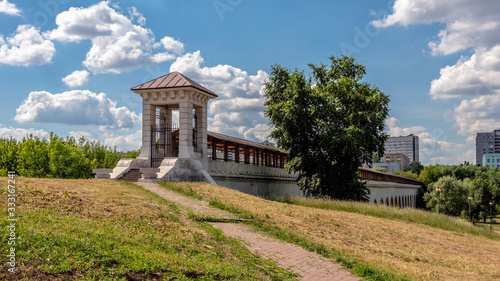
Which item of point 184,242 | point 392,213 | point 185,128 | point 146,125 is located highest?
point 146,125

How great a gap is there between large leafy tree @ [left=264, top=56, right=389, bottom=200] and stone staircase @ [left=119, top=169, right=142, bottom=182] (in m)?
11.9

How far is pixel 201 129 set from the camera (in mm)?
24500

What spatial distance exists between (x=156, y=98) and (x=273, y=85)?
11.9m

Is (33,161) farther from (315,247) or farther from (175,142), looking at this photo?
(315,247)

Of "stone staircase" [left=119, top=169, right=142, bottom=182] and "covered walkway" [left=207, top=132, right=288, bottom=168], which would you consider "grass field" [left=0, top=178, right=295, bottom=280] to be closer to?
"stone staircase" [left=119, top=169, right=142, bottom=182]

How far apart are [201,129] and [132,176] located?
5128mm

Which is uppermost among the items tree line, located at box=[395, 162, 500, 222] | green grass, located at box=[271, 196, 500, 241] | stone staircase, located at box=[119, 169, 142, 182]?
stone staircase, located at box=[119, 169, 142, 182]

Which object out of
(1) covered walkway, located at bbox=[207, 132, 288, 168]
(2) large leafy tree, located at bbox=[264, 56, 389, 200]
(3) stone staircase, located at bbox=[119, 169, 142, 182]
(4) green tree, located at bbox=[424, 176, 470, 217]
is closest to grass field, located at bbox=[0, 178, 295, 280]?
(3) stone staircase, located at bbox=[119, 169, 142, 182]

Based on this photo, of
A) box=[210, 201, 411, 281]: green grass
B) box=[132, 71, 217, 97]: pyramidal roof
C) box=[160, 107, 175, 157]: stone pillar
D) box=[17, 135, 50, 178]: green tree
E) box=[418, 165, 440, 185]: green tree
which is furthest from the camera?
box=[418, 165, 440, 185]: green tree

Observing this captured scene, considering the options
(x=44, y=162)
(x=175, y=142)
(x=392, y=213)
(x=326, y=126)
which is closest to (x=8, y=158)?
(x=44, y=162)

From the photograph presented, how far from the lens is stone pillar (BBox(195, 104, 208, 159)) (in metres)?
24.2

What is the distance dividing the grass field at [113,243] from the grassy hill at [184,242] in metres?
0.02

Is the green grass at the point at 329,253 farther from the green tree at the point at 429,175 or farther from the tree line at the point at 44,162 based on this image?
the green tree at the point at 429,175

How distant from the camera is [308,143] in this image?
3155cm
